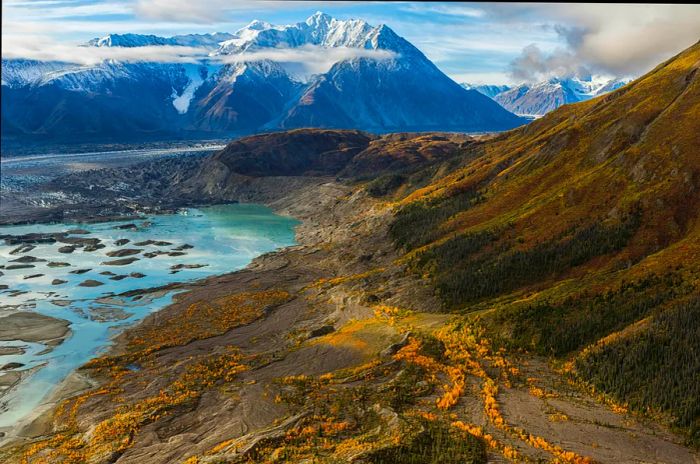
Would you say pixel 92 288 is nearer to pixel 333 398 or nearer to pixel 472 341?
pixel 333 398

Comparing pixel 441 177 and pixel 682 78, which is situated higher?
pixel 682 78

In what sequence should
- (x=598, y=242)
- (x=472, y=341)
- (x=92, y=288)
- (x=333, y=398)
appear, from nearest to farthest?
(x=333, y=398) < (x=472, y=341) < (x=598, y=242) < (x=92, y=288)

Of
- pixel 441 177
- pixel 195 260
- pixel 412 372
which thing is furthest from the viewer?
pixel 441 177

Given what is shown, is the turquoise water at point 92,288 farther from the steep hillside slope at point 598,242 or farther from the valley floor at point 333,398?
the steep hillside slope at point 598,242

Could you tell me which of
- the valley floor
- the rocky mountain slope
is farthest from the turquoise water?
the rocky mountain slope

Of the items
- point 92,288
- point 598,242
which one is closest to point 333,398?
point 598,242

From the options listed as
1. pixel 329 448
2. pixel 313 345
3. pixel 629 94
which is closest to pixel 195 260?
pixel 313 345

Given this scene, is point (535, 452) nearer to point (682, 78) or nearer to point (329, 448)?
point (329, 448)
